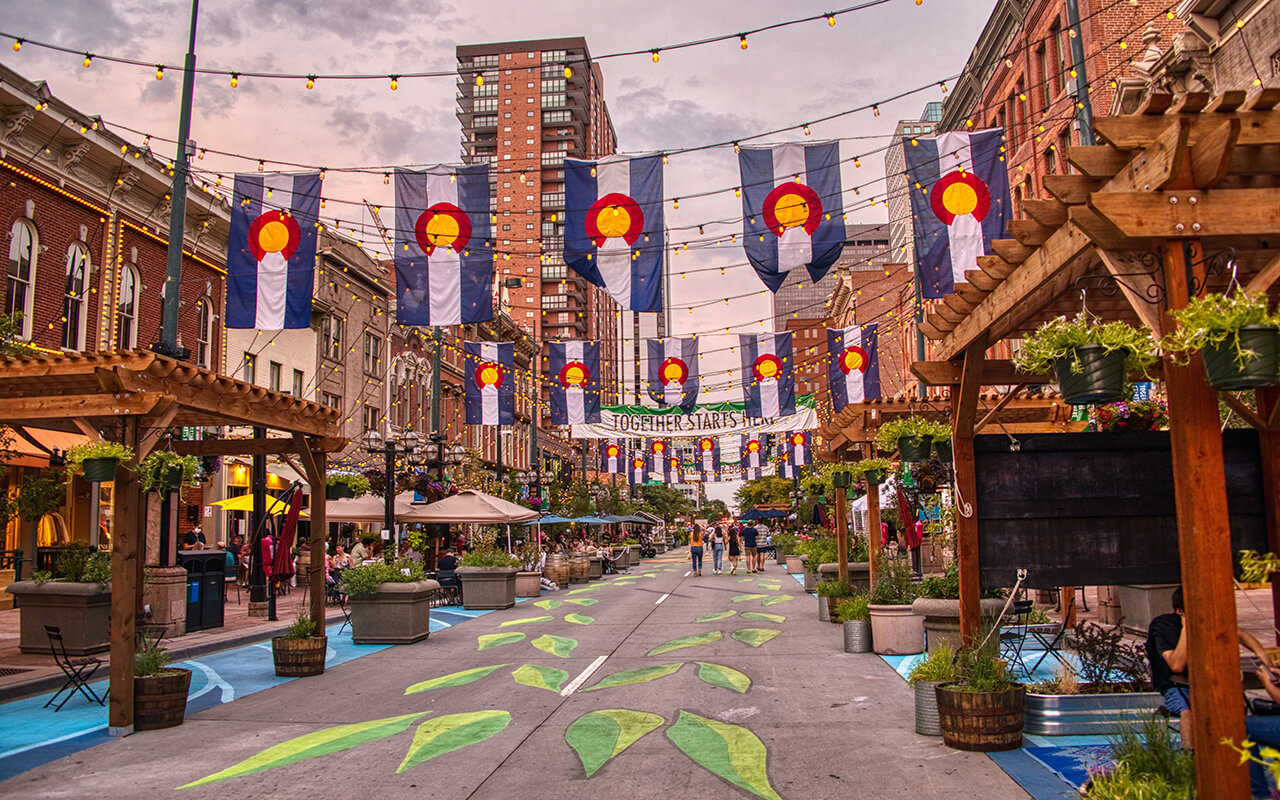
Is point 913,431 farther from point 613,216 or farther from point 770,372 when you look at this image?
point 770,372

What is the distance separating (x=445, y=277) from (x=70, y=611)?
8422 mm

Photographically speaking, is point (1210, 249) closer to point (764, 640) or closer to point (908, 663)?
point (908, 663)

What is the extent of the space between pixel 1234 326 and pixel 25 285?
25624 mm

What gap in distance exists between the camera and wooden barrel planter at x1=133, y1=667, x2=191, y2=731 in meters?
9.55

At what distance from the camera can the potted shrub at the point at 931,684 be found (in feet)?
26.8

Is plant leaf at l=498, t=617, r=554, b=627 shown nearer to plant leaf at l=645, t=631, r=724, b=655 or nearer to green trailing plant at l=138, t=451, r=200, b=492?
plant leaf at l=645, t=631, r=724, b=655

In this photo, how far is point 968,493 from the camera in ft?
27.3

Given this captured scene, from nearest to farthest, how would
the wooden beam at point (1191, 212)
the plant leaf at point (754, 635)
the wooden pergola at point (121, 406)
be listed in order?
1. the wooden beam at point (1191, 212)
2. the wooden pergola at point (121, 406)
3. the plant leaf at point (754, 635)

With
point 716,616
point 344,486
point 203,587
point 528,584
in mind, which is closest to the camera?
point 344,486

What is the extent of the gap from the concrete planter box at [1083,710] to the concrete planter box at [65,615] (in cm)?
1345

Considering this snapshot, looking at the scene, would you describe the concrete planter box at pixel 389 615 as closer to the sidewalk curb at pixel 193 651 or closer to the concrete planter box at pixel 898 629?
the sidewalk curb at pixel 193 651

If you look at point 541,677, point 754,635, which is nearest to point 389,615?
point 541,677

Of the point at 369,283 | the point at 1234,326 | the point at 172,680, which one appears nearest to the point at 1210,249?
the point at 1234,326

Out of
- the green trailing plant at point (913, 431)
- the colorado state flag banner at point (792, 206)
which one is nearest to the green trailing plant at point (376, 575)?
the colorado state flag banner at point (792, 206)
